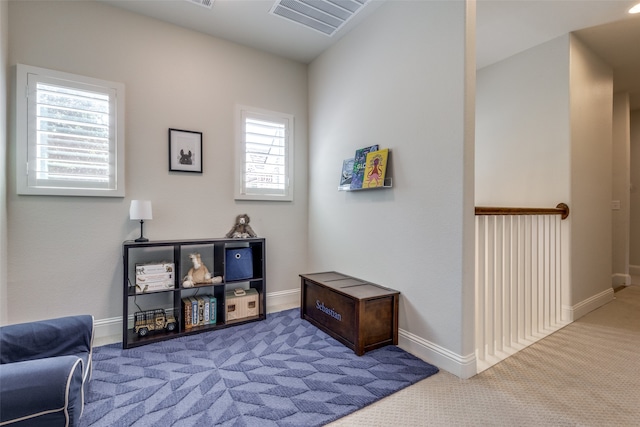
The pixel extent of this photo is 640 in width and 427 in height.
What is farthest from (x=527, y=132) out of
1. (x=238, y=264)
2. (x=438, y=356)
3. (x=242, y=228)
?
(x=238, y=264)

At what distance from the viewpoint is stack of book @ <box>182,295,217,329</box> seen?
2.54m

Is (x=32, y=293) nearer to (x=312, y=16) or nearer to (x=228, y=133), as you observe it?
(x=228, y=133)

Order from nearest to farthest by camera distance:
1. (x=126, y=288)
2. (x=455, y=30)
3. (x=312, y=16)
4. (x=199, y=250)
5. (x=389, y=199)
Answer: (x=455, y=30) < (x=126, y=288) < (x=389, y=199) < (x=312, y=16) < (x=199, y=250)

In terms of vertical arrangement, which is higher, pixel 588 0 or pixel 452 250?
pixel 588 0

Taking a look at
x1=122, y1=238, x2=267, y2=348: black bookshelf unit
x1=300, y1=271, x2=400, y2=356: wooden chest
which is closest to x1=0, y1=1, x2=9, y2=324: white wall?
x1=122, y1=238, x2=267, y2=348: black bookshelf unit

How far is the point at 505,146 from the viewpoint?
125 inches

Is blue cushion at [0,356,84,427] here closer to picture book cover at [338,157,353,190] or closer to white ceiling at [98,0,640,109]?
picture book cover at [338,157,353,190]

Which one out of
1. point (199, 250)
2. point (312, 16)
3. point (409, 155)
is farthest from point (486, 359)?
point (312, 16)

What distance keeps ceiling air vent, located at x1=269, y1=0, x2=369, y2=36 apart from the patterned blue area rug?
2791 mm

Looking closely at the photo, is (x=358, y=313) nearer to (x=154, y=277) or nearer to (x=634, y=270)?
(x=154, y=277)

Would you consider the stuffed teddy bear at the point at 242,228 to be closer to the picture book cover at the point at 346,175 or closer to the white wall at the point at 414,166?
the white wall at the point at 414,166

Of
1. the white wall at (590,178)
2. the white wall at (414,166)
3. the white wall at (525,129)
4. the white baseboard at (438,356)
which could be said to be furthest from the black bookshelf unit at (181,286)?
the white wall at (590,178)

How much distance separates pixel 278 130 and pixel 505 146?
2515mm

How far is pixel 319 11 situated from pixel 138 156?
6.72ft
